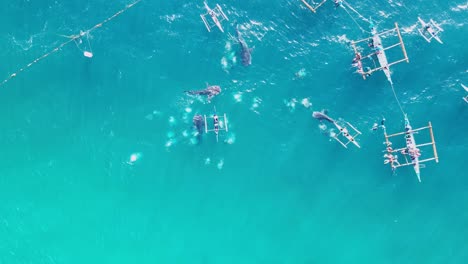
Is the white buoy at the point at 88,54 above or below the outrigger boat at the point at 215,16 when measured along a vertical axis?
below

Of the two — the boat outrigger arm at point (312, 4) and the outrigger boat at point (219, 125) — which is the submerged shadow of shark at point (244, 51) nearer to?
the outrigger boat at point (219, 125)

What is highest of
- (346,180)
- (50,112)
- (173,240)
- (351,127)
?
(50,112)

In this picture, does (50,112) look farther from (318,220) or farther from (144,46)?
(318,220)

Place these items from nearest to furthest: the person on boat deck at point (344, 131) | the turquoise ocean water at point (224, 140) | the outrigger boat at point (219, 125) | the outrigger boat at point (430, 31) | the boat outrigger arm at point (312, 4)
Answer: the outrigger boat at point (430, 31)
the boat outrigger arm at point (312, 4)
the person on boat deck at point (344, 131)
the turquoise ocean water at point (224, 140)
the outrigger boat at point (219, 125)

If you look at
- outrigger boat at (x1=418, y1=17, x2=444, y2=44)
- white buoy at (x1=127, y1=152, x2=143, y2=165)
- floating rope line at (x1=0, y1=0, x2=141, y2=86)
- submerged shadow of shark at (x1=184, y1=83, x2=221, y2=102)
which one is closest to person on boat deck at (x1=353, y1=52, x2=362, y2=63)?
outrigger boat at (x1=418, y1=17, x2=444, y2=44)

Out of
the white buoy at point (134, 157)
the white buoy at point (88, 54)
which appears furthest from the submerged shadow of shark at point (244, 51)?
the white buoy at point (88, 54)

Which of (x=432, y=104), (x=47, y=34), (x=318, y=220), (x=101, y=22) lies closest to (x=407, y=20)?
(x=432, y=104)
